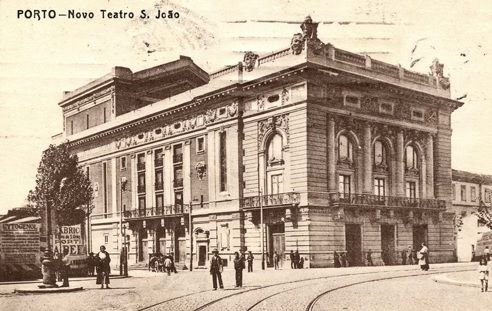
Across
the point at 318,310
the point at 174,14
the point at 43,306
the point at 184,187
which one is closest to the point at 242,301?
the point at 318,310

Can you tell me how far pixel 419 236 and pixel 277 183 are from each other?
1210 centimetres

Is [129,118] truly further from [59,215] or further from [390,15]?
[390,15]

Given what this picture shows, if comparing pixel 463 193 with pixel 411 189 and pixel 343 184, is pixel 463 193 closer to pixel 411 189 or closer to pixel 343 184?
pixel 411 189

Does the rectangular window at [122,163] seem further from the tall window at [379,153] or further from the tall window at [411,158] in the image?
the tall window at [411,158]

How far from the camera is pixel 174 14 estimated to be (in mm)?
19250

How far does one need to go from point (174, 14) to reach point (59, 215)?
106 feet

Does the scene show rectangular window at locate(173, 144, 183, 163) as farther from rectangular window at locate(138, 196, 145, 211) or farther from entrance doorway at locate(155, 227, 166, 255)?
rectangular window at locate(138, 196, 145, 211)

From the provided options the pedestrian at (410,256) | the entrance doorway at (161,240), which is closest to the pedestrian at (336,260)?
the pedestrian at (410,256)

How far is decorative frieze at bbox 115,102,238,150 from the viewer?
46.2m

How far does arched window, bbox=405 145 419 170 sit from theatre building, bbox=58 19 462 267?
13 centimetres

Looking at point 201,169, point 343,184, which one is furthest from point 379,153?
point 201,169

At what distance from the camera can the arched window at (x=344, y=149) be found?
141 feet

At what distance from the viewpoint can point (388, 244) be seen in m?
45.4

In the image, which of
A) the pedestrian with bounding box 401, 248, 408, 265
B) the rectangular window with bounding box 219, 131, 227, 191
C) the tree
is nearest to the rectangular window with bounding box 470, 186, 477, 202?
the pedestrian with bounding box 401, 248, 408, 265
